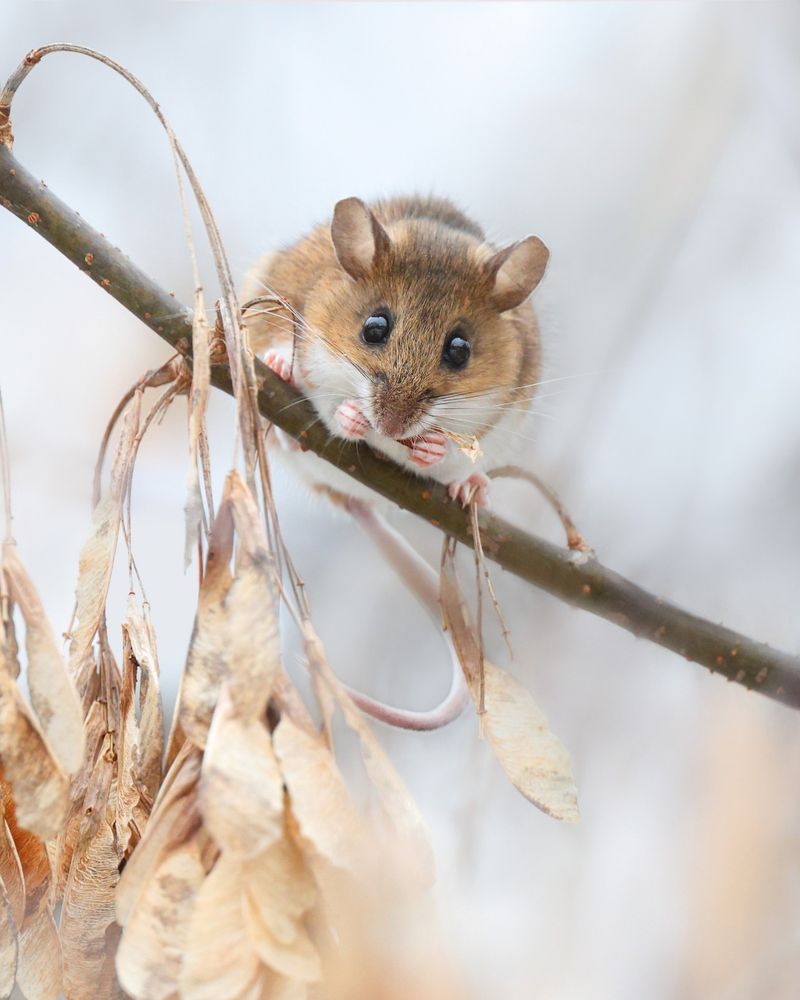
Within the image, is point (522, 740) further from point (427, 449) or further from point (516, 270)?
point (516, 270)

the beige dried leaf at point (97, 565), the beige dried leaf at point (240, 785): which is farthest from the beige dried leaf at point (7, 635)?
the beige dried leaf at point (240, 785)

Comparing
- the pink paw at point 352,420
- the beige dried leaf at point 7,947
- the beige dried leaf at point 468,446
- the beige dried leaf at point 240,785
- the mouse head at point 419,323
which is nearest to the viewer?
the beige dried leaf at point 240,785

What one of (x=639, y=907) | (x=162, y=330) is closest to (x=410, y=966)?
(x=639, y=907)

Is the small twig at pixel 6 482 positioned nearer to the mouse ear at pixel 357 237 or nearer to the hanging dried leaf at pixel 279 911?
the hanging dried leaf at pixel 279 911

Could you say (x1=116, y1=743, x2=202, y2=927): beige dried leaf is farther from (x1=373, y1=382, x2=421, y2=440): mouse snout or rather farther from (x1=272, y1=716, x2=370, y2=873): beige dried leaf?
(x1=373, y1=382, x2=421, y2=440): mouse snout

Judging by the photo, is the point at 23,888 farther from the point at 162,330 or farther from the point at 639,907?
the point at 639,907

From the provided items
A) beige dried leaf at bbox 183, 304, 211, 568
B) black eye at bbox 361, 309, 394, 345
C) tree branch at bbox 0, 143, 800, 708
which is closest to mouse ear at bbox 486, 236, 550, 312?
black eye at bbox 361, 309, 394, 345
